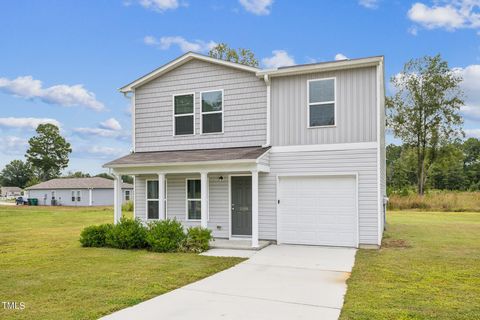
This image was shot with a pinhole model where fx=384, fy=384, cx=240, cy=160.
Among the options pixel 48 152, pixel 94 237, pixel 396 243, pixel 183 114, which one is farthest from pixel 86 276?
pixel 48 152

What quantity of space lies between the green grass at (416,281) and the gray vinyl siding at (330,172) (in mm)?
990

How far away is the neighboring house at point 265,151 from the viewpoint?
1105cm

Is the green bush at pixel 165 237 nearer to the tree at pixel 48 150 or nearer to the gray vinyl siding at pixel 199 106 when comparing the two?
the gray vinyl siding at pixel 199 106

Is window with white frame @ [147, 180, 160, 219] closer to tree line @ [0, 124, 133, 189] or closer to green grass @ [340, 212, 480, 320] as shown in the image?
green grass @ [340, 212, 480, 320]

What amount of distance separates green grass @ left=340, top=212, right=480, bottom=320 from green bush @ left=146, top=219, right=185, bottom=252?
187 inches

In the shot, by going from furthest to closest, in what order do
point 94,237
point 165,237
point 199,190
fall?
point 199,190 → point 94,237 → point 165,237

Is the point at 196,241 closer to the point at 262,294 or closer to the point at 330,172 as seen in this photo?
the point at 330,172

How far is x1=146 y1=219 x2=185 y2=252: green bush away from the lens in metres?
10.4

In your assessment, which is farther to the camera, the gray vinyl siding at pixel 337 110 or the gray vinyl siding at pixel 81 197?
the gray vinyl siding at pixel 81 197

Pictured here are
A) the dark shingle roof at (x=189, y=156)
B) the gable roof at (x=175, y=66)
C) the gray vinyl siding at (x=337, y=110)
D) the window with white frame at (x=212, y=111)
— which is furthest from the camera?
the window with white frame at (x=212, y=111)

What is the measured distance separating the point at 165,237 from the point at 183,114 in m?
4.76

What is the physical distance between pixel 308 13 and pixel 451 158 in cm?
2614

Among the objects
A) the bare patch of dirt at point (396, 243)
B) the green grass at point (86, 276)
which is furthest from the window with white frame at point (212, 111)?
the bare patch of dirt at point (396, 243)

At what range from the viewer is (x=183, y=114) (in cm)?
1349
